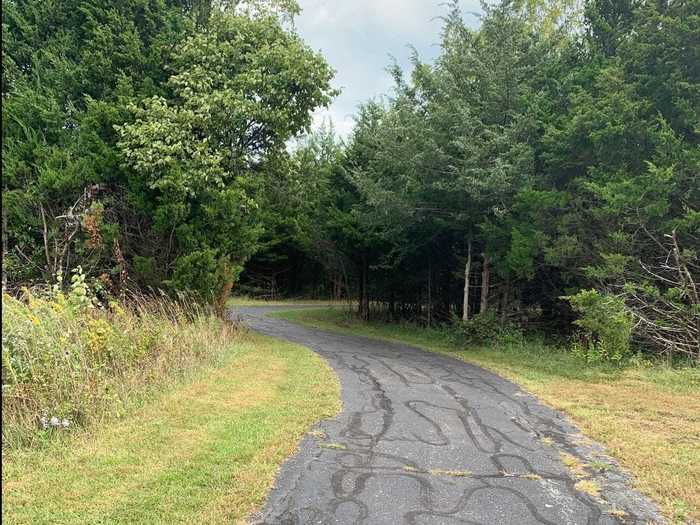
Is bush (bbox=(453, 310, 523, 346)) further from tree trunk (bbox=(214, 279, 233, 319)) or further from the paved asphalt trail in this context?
tree trunk (bbox=(214, 279, 233, 319))

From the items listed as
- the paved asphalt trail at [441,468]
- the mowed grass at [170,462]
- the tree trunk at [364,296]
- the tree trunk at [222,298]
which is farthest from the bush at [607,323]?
the tree trunk at [364,296]


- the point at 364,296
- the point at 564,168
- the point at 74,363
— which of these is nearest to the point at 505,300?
the point at 564,168

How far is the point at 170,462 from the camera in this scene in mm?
4027

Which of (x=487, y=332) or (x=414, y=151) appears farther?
(x=414, y=151)

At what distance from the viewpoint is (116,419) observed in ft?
16.2

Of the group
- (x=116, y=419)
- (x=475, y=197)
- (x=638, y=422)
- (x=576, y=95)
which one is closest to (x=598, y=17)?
(x=576, y=95)

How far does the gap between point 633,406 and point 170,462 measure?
213 inches

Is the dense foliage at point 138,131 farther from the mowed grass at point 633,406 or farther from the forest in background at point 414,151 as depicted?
the mowed grass at point 633,406

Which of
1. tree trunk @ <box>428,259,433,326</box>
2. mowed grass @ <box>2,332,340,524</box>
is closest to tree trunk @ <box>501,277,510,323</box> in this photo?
tree trunk @ <box>428,259,433,326</box>

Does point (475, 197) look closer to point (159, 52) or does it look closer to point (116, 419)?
point (159, 52)

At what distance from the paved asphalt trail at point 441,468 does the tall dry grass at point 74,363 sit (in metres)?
2.08

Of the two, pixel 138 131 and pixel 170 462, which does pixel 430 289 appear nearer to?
pixel 138 131

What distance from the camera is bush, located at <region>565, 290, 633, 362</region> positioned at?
28.0ft

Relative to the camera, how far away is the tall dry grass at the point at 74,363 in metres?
4.48
